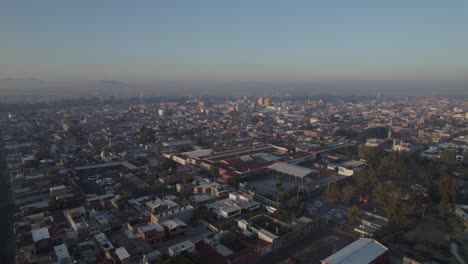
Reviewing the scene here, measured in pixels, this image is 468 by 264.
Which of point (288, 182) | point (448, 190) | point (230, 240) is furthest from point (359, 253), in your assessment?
point (288, 182)

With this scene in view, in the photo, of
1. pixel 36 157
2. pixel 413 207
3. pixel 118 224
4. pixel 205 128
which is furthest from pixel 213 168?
pixel 205 128

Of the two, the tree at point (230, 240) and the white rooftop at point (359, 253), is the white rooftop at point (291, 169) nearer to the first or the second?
the white rooftop at point (359, 253)

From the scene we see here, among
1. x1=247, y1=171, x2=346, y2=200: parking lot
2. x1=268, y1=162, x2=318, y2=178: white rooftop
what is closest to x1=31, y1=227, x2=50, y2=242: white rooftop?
x1=247, y1=171, x2=346, y2=200: parking lot

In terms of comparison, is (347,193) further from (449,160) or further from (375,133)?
(375,133)

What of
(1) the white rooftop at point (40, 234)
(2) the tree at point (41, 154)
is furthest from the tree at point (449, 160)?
(2) the tree at point (41, 154)

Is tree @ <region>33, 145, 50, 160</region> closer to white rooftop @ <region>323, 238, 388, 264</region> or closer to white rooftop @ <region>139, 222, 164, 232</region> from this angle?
white rooftop @ <region>139, 222, 164, 232</region>
